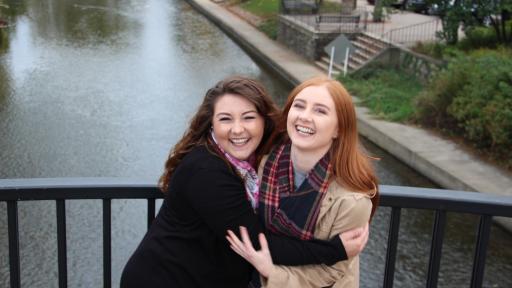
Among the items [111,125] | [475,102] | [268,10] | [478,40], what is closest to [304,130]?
[475,102]

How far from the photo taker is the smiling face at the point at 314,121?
92.2 inches

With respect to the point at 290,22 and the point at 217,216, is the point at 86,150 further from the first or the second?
the point at 290,22

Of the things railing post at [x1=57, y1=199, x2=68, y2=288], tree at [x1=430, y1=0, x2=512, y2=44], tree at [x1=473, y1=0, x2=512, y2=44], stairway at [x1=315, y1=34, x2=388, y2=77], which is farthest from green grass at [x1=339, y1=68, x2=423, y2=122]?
railing post at [x1=57, y1=199, x2=68, y2=288]

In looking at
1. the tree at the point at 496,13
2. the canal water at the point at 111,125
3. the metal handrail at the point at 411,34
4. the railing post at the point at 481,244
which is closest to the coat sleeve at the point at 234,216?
the railing post at the point at 481,244

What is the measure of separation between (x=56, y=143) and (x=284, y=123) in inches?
475

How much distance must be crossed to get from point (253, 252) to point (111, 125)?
13.7 metres

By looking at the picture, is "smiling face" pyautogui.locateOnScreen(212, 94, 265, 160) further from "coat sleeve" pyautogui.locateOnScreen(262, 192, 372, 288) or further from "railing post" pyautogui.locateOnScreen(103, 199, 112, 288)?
"railing post" pyautogui.locateOnScreen(103, 199, 112, 288)

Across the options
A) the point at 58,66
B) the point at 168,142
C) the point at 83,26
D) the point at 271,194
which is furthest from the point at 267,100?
the point at 83,26

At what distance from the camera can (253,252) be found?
230cm

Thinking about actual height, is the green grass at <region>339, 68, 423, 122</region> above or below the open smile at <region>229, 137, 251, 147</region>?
below

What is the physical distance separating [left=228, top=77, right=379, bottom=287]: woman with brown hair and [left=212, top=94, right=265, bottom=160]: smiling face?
12cm

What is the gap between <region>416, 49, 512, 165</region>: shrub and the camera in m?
12.2

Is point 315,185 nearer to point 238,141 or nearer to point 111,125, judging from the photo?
point 238,141

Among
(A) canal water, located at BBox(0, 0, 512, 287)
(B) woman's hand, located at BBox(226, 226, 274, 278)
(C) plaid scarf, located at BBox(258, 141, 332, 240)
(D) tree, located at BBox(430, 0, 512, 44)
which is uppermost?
(C) plaid scarf, located at BBox(258, 141, 332, 240)
